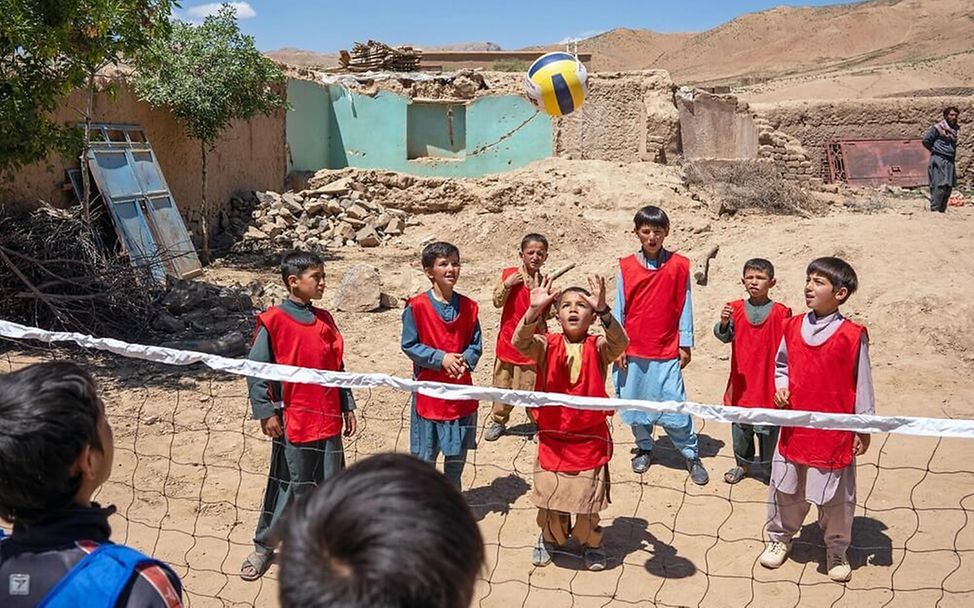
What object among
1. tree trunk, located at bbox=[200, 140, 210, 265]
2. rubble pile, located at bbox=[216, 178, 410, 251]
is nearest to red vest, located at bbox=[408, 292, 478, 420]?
tree trunk, located at bbox=[200, 140, 210, 265]

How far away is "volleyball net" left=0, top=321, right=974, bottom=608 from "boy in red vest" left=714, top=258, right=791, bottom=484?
292mm

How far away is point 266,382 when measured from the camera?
4000 millimetres

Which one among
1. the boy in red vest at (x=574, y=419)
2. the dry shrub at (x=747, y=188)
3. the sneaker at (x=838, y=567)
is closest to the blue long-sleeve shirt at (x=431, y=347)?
the boy in red vest at (x=574, y=419)

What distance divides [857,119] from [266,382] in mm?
18640

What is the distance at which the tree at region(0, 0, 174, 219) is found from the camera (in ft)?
21.1

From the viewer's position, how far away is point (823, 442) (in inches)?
157

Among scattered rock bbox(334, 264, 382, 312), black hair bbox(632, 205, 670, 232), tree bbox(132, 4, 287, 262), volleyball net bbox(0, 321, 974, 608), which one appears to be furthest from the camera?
tree bbox(132, 4, 287, 262)

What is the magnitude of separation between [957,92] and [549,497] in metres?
25.8

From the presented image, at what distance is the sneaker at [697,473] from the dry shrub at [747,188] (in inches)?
327

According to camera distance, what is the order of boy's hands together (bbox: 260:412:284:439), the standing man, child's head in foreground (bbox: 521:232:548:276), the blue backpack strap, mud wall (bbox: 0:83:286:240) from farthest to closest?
the standing man < mud wall (bbox: 0:83:286:240) < child's head in foreground (bbox: 521:232:548:276) < boy's hands together (bbox: 260:412:284:439) < the blue backpack strap

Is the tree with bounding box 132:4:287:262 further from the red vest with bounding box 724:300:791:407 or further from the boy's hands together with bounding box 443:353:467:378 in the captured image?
the red vest with bounding box 724:300:791:407

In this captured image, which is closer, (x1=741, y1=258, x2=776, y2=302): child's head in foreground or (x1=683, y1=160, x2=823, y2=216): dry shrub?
(x1=741, y1=258, x2=776, y2=302): child's head in foreground

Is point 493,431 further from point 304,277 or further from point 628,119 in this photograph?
point 628,119

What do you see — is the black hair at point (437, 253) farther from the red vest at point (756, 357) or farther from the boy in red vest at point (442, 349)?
the red vest at point (756, 357)
